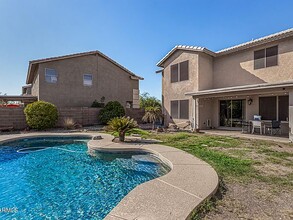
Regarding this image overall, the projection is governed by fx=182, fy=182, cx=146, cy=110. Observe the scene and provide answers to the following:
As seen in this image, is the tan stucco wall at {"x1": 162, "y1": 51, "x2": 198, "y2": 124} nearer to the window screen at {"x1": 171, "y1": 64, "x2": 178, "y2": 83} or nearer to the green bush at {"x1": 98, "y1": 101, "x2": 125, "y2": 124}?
the window screen at {"x1": 171, "y1": 64, "x2": 178, "y2": 83}

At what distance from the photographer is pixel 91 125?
21266 mm

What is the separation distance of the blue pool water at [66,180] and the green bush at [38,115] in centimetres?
640

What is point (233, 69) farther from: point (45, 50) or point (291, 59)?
point (45, 50)

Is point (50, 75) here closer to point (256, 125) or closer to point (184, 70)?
point (184, 70)

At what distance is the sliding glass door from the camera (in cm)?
1620

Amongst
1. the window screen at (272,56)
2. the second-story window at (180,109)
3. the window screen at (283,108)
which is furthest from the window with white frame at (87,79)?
the window screen at (283,108)

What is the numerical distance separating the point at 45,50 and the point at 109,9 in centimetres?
1329

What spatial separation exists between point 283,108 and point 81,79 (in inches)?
828

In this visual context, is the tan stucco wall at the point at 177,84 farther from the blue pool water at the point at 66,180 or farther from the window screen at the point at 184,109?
the blue pool water at the point at 66,180

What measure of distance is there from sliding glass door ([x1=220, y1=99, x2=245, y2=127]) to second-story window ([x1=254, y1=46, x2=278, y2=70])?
10.6 feet

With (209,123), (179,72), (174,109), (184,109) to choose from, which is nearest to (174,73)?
(179,72)

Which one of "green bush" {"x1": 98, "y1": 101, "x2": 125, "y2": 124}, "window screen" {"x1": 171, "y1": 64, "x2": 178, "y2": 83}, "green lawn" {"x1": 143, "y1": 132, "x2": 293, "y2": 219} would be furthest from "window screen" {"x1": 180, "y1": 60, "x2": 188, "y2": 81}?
"green lawn" {"x1": 143, "y1": 132, "x2": 293, "y2": 219}

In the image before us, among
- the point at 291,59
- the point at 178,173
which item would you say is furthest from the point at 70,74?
the point at 291,59

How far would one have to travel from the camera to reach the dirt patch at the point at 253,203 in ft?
11.9
